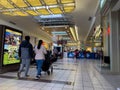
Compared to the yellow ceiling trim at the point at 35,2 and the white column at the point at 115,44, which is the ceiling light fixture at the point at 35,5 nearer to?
the yellow ceiling trim at the point at 35,2

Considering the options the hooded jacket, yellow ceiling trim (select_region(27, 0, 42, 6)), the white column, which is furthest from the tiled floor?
yellow ceiling trim (select_region(27, 0, 42, 6))

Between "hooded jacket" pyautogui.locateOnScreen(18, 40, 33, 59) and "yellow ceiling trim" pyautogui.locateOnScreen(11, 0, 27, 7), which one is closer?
"hooded jacket" pyautogui.locateOnScreen(18, 40, 33, 59)

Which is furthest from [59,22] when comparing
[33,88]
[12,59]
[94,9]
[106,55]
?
[33,88]

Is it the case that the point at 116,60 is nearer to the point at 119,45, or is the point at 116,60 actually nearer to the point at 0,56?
the point at 119,45

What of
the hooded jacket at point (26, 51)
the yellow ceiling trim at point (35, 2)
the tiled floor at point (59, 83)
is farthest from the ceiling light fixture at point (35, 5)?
the tiled floor at point (59, 83)

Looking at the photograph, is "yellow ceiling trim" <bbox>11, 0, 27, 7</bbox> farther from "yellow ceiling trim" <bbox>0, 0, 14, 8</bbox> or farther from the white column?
the white column

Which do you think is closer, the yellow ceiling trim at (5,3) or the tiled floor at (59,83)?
the tiled floor at (59,83)

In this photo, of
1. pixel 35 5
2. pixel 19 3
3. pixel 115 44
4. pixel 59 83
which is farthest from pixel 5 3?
pixel 115 44

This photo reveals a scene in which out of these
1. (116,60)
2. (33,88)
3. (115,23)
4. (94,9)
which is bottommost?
(33,88)

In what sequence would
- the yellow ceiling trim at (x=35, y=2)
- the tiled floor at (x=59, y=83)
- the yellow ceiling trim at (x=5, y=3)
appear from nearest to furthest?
the tiled floor at (x=59, y=83)
the yellow ceiling trim at (x=35, y=2)
the yellow ceiling trim at (x=5, y=3)

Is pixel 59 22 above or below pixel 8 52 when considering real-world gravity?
above

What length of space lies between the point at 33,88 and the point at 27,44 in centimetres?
199

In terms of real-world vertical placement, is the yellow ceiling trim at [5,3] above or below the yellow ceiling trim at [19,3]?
above

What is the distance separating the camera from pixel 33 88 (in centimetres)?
381
